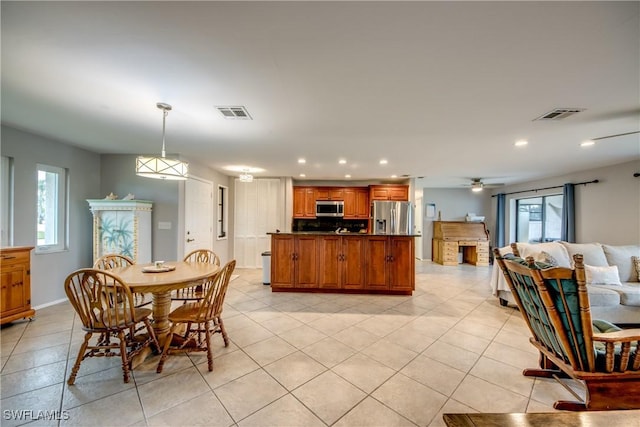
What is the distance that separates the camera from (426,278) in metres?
5.80

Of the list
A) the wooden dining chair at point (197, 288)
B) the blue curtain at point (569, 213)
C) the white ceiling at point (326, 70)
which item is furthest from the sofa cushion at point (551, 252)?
the wooden dining chair at point (197, 288)

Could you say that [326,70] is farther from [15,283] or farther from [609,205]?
[609,205]

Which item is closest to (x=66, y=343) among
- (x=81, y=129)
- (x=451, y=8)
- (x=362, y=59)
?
(x=81, y=129)

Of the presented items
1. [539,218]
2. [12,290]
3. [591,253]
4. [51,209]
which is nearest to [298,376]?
[12,290]

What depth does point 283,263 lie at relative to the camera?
15.0ft

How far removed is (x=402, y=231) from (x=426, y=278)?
4.20 feet

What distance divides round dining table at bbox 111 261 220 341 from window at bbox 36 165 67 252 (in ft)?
6.87

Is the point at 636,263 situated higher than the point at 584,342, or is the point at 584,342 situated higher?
the point at 636,263

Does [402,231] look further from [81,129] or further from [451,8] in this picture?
[81,129]

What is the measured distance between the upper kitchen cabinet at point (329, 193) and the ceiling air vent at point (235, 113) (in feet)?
14.1

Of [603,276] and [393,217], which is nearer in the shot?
[603,276]

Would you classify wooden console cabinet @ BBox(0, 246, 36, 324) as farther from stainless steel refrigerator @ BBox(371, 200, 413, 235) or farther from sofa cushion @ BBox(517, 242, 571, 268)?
sofa cushion @ BBox(517, 242, 571, 268)

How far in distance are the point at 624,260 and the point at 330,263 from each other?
4343 millimetres

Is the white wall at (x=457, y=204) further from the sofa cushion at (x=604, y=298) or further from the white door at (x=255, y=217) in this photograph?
the sofa cushion at (x=604, y=298)
